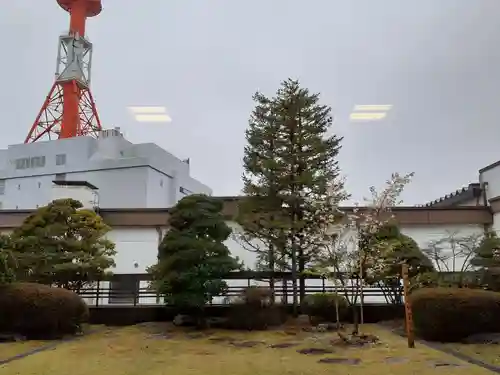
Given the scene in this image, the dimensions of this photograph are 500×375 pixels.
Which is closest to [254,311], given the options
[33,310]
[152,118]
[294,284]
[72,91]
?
[294,284]

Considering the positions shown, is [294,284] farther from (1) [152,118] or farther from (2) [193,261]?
(1) [152,118]

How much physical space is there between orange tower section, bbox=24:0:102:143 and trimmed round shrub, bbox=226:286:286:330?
22.8m

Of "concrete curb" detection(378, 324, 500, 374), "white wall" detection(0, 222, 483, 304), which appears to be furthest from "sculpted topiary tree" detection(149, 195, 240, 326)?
"concrete curb" detection(378, 324, 500, 374)

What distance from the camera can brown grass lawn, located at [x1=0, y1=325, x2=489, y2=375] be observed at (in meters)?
6.02

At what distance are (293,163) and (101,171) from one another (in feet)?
48.0

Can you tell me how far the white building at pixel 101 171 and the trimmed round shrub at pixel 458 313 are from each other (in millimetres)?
16722

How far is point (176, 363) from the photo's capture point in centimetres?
670

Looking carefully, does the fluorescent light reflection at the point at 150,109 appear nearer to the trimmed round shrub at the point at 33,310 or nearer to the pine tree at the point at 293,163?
the pine tree at the point at 293,163

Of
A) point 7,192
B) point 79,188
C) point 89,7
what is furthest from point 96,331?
point 89,7

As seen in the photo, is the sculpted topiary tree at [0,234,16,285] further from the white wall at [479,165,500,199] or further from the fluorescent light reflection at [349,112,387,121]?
the white wall at [479,165,500,199]

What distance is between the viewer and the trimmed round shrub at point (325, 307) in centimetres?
1120

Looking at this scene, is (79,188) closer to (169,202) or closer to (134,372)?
(169,202)

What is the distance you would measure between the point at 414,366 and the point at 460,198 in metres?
14.2

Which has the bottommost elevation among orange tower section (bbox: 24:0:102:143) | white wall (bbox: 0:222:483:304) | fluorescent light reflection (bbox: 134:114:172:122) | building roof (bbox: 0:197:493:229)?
white wall (bbox: 0:222:483:304)
